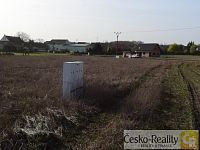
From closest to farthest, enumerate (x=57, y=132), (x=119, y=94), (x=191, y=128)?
(x=57, y=132), (x=191, y=128), (x=119, y=94)

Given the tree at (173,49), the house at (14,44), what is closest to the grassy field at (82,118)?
the house at (14,44)

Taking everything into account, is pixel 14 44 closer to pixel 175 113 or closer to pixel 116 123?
pixel 175 113

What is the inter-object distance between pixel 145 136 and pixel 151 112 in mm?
2413

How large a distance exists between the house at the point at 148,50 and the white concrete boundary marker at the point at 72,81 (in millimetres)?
88383

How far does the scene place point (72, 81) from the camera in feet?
34.3

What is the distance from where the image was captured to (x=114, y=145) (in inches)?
231

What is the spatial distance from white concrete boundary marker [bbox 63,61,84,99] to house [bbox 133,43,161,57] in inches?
3480

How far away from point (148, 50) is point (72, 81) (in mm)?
91861

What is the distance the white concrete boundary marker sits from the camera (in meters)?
10.1

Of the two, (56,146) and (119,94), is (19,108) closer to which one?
(56,146)

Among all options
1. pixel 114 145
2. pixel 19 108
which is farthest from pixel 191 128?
pixel 19 108

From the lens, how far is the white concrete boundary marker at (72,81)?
33.3 ft

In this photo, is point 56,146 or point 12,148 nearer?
point 12,148

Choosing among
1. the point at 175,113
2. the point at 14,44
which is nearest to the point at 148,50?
the point at 14,44
